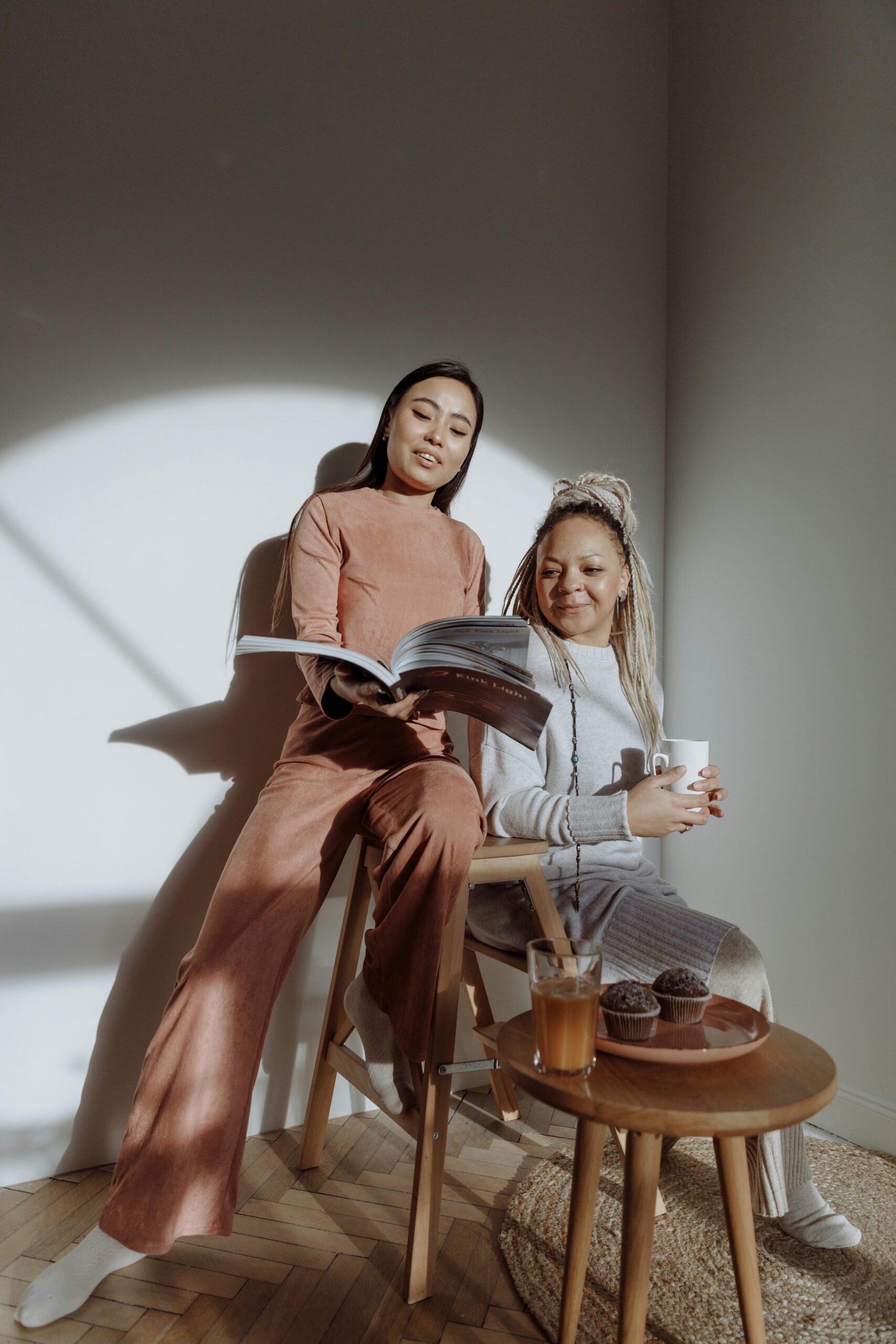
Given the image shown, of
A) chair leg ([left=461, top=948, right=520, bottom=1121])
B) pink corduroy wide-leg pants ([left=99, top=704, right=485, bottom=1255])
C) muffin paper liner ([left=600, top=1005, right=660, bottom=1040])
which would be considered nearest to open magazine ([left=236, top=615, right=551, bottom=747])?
pink corduroy wide-leg pants ([left=99, top=704, right=485, bottom=1255])

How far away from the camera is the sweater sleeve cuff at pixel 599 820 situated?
1.38 metres

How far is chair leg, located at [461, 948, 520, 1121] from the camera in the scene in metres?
1.73

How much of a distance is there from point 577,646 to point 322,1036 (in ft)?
2.80

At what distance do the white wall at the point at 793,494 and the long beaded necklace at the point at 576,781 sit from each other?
0.63m

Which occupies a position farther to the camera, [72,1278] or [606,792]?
[606,792]

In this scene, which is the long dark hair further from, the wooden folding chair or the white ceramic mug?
the white ceramic mug

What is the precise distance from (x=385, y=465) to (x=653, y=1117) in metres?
1.25

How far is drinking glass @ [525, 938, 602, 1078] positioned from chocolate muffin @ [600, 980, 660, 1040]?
25mm

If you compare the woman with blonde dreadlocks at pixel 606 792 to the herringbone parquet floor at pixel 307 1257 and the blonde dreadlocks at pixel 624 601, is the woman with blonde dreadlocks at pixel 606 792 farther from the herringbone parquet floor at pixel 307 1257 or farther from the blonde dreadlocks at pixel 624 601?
the herringbone parquet floor at pixel 307 1257

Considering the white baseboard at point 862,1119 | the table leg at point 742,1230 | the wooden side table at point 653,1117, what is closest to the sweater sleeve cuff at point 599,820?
the wooden side table at point 653,1117

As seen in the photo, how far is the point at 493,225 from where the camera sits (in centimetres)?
203

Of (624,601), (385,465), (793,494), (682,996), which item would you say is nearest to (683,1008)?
(682,996)

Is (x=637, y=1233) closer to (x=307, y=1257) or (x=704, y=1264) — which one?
(x=704, y=1264)

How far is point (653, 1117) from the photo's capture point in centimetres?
80
